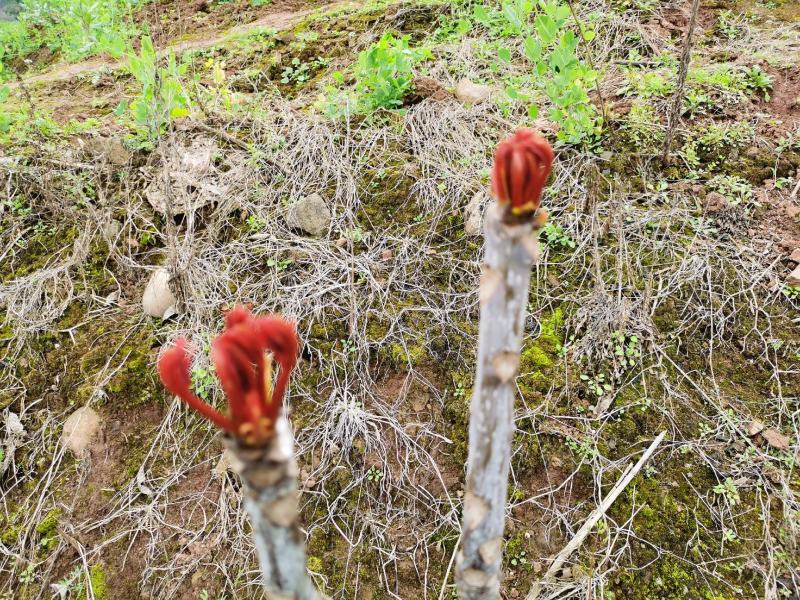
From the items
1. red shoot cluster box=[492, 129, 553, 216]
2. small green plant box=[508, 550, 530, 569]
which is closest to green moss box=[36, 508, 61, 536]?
small green plant box=[508, 550, 530, 569]

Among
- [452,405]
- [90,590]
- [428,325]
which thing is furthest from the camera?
[428,325]

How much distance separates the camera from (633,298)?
2.46m

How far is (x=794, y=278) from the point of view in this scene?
239cm

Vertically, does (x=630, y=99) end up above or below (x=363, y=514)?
above

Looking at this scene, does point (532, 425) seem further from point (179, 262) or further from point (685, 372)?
point (179, 262)

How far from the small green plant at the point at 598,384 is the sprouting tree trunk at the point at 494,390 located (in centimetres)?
145

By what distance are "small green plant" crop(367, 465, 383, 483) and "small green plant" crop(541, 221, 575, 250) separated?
1.47 meters

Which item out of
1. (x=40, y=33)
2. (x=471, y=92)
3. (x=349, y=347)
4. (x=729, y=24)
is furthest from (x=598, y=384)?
(x=40, y=33)

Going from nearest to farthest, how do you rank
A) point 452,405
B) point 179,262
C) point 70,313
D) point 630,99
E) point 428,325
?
1. point 452,405
2. point 428,325
3. point 179,262
4. point 70,313
5. point 630,99

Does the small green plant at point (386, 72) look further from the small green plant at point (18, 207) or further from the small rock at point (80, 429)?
the small rock at point (80, 429)

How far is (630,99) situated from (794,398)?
1.98 meters

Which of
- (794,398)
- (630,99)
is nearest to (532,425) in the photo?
(794,398)

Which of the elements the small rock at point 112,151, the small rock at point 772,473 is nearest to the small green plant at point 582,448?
the small rock at point 772,473

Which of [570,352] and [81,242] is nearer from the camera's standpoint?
[570,352]
